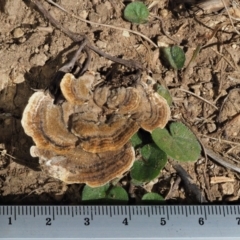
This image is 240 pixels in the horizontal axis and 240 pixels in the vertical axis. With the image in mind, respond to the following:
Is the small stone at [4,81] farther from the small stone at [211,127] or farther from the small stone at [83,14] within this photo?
the small stone at [211,127]

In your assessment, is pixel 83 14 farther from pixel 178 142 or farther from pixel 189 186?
pixel 189 186

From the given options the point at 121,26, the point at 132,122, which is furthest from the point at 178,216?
the point at 121,26

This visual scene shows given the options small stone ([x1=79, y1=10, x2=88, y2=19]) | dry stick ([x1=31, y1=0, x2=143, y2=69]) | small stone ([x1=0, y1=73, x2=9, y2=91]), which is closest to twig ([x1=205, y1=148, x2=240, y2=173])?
dry stick ([x1=31, y1=0, x2=143, y2=69])

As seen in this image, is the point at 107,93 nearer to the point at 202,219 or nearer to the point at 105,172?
the point at 105,172

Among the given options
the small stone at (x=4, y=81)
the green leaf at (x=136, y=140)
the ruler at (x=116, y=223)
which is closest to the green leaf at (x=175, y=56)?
the green leaf at (x=136, y=140)

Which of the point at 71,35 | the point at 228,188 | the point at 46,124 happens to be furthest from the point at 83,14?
the point at 228,188

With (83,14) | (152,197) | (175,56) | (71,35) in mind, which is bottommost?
(152,197)
